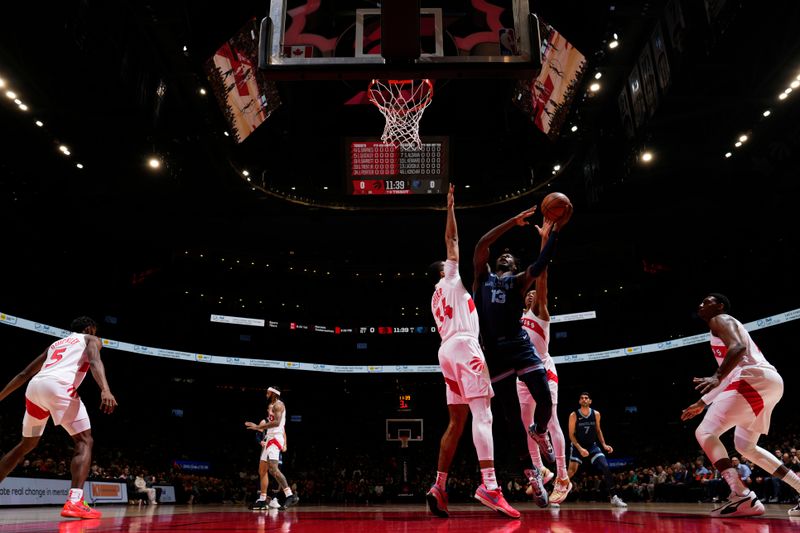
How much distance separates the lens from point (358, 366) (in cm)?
2930

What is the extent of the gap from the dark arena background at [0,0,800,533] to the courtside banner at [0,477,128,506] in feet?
0.23

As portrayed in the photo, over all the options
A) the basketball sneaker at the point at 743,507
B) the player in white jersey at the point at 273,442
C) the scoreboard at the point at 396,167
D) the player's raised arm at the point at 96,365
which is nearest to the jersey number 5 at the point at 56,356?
the player's raised arm at the point at 96,365

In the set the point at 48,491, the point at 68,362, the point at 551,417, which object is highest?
the point at 68,362

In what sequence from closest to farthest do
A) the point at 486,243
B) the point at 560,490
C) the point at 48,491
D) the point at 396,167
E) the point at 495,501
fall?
1. the point at 495,501
2. the point at 486,243
3. the point at 560,490
4. the point at 48,491
5. the point at 396,167

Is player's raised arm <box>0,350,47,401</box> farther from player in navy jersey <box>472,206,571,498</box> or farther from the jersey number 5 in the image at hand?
player in navy jersey <box>472,206,571,498</box>

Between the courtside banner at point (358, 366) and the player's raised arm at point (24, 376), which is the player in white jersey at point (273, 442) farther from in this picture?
the courtside banner at point (358, 366)

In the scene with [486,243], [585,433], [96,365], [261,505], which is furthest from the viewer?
[585,433]

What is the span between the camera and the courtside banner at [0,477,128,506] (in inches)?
419

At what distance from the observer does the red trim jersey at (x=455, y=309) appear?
517 centimetres

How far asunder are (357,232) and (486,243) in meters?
21.0

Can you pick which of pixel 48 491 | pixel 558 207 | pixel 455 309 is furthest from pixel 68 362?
pixel 48 491

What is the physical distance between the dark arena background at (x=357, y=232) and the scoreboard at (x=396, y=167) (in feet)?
0.22

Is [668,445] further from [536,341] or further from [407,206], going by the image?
[536,341]

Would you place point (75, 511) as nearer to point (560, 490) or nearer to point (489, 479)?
point (489, 479)
